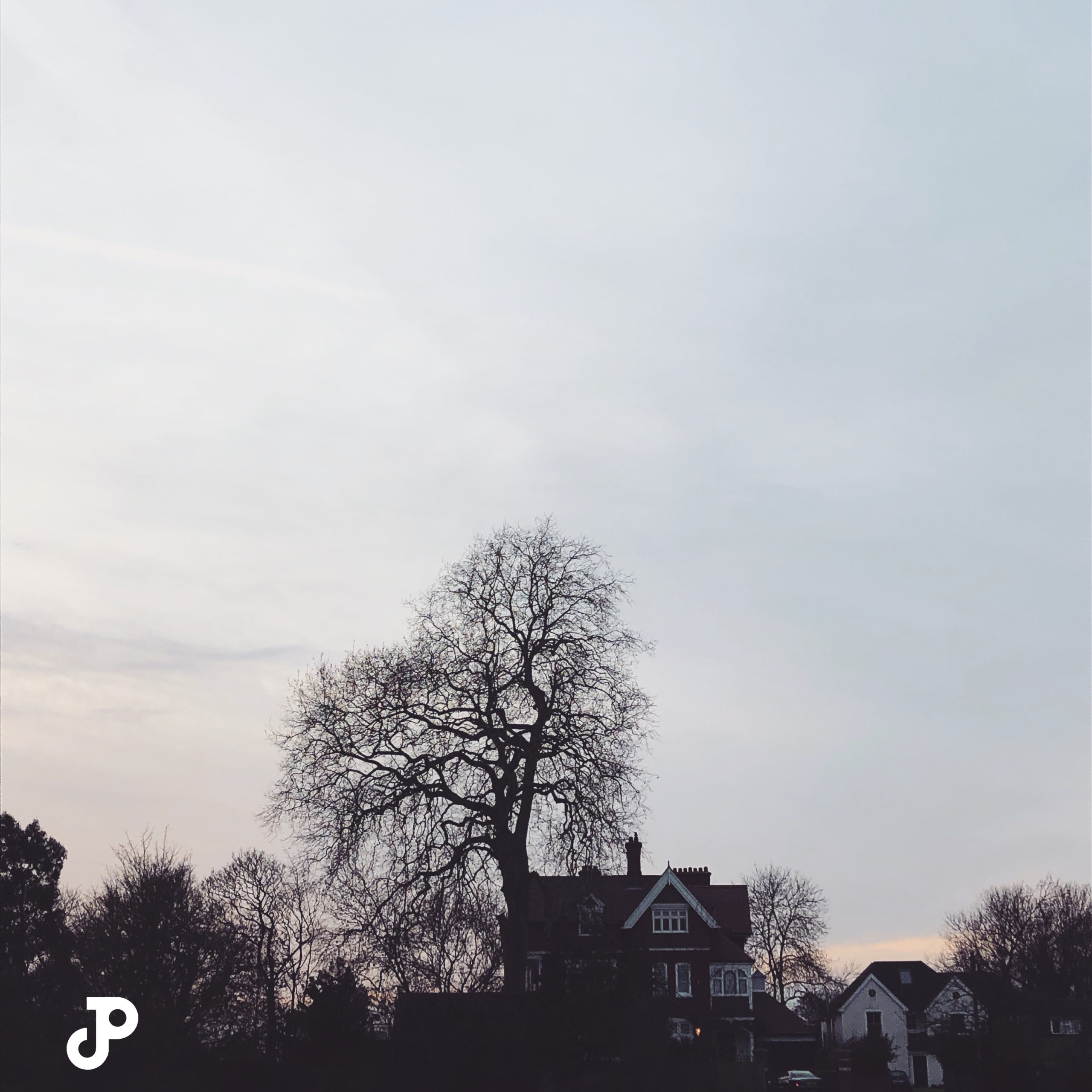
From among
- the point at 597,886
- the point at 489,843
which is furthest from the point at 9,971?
the point at 597,886

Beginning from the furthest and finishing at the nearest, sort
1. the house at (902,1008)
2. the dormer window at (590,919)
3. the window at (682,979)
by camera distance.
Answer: the house at (902,1008)
the window at (682,979)
the dormer window at (590,919)

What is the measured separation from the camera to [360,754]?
139ft

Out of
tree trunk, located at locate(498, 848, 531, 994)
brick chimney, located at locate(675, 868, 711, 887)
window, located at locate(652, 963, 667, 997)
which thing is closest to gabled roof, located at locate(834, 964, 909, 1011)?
brick chimney, located at locate(675, 868, 711, 887)

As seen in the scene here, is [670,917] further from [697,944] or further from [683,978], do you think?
[683,978]

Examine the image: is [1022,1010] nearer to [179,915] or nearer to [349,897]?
[349,897]

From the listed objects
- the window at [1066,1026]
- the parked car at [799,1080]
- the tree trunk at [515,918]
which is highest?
the tree trunk at [515,918]

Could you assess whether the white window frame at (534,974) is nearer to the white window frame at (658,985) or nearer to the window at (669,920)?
the white window frame at (658,985)

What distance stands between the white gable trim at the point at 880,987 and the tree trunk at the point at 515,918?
2772 inches

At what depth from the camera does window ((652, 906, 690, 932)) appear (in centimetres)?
6781

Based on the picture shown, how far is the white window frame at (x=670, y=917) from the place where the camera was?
67812 mm

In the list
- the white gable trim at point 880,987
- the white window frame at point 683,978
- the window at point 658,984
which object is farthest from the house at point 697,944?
the white gable trim at point 880,987

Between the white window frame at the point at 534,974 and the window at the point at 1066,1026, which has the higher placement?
the white window frame at the point at 534,974

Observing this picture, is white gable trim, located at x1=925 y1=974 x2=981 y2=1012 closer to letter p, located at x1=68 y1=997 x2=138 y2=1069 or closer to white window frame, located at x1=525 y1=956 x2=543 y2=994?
white window frame, located at x1=525 y1=956 x2=543 y2=994

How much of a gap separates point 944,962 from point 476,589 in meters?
70.0
